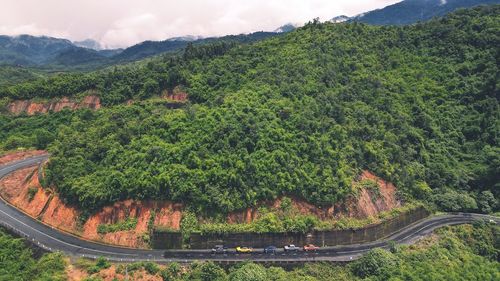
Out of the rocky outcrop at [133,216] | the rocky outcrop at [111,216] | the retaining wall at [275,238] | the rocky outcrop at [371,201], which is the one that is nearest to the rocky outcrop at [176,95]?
the rocky outcrop at [133,216]

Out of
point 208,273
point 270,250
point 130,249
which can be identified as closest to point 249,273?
point 208,273

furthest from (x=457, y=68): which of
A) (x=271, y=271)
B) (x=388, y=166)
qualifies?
(x=271, y=271)

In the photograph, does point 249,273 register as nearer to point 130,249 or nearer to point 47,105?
point 130,249

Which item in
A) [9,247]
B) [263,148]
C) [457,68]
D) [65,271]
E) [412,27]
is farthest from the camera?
[412,27]

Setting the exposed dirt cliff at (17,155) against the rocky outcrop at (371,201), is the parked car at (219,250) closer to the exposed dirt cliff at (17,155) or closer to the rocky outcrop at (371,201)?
the rocky outcrop at (371,201)

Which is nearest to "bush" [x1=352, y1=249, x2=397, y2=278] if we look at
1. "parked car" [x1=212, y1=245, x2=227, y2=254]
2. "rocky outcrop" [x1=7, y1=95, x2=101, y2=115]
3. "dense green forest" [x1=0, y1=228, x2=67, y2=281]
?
"parked car" [x1=212, y1=245, x2=227, y2=254]

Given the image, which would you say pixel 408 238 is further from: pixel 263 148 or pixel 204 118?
pixel 204 118

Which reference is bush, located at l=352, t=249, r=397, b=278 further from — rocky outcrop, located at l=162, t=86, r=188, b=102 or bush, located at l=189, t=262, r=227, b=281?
rocky outcrop, located at l=162, t=86, r=188, b=102

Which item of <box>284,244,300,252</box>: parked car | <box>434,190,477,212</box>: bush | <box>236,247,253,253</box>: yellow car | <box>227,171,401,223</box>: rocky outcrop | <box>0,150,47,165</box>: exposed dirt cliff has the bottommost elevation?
<box>434,190,477,212</box>: bush
